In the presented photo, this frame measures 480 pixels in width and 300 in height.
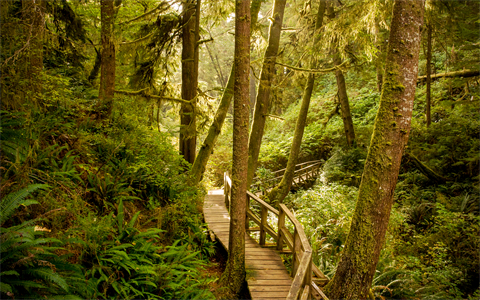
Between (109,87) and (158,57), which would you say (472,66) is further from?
(109,87)

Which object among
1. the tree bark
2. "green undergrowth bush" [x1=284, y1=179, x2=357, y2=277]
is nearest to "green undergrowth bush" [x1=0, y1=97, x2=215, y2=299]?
"green undergrowth bush" [x1=284, y1=179, x2=357, y2=277]

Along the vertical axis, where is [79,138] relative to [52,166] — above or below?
above

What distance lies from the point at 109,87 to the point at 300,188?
12.5 metres

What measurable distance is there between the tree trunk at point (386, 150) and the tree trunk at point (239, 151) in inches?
69.8

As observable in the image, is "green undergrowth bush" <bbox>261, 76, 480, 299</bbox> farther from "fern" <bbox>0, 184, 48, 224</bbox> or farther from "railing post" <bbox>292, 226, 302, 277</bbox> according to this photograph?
"fern" <bbox>0, 184, 48, 224</bbox>

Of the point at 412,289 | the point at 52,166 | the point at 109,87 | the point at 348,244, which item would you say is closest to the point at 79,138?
the point at 52,166

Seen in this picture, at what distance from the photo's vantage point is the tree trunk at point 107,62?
6812 millimetres

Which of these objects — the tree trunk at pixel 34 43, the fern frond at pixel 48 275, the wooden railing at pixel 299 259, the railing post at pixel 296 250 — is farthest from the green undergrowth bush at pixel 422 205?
the tree trunk at pixel 34 43

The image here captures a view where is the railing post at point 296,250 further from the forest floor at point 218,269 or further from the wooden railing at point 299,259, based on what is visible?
the forest floor at point 218,269

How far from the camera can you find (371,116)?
63.5 ft

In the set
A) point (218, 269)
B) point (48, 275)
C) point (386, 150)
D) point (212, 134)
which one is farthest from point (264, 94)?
point (48, 275)

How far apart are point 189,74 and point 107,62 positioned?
Answer: 9.40ft

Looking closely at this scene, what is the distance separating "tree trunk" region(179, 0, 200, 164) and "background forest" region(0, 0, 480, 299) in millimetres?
52

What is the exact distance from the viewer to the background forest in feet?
12.3
